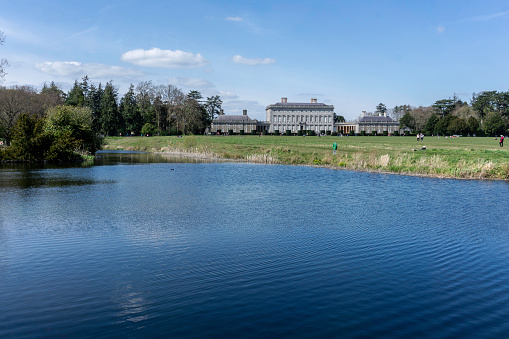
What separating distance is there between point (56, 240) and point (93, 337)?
626 centimetres

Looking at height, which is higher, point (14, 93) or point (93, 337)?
point (14, 93)

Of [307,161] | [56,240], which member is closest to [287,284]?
[56,240]

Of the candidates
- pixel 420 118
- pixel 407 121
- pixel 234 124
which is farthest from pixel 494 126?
pixel 234 124

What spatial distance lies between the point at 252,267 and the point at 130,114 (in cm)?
10035

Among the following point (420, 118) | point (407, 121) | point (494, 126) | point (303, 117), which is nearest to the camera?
point (494, 126)

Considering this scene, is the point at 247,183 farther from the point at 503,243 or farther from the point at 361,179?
the point at 503,243

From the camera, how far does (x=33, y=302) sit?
24.5ft

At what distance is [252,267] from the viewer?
9.49m

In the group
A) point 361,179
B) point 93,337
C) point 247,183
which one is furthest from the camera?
point 361,179

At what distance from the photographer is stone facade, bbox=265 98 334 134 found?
13830 cm

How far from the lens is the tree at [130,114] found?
340 ft

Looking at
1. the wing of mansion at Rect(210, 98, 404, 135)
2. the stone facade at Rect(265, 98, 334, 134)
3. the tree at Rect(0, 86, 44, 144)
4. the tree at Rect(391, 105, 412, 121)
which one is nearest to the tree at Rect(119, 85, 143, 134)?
the wing of mansion at Rect(210, 98, 404, 135)

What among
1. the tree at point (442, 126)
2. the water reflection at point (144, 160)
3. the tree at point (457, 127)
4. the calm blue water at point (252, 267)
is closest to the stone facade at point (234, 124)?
the tree at point (442, 126)

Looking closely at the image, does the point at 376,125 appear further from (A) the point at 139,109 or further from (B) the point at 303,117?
(A) the point at 139,109
